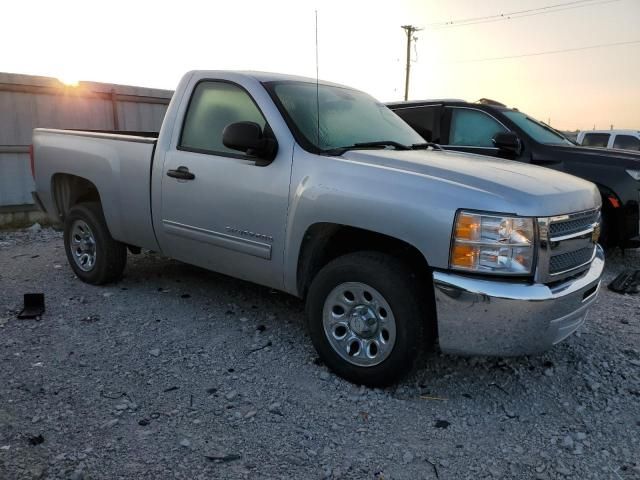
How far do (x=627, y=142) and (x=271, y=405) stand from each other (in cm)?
1222

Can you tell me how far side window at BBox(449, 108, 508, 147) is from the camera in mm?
6758

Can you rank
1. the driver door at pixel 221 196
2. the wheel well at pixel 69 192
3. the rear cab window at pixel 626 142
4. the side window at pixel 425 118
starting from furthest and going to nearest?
the rear cab window at pixel 626 142 → the side window at pixel 425 118 → the wheel well at pixel 69 192 → the driver door at pixel 221 196

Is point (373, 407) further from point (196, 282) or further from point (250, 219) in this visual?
point (196, 282)

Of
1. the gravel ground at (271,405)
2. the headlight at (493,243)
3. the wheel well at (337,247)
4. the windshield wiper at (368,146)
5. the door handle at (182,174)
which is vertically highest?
the windshield wiper at (368,146)

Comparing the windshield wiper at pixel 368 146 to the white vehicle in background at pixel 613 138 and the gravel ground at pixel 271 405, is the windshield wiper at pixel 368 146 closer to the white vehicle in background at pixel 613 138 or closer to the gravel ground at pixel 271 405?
the gravel ground at pixel 271 405

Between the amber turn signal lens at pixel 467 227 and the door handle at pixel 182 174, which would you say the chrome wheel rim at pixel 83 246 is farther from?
the amber turn signal lens at pixel 467 227

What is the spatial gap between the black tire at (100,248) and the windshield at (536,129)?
4.89 meters

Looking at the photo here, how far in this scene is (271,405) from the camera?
3.04 m

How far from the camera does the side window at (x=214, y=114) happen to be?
3.86m

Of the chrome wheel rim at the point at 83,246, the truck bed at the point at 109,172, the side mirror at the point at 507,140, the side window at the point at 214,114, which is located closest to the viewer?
the side window at the point at 214,114

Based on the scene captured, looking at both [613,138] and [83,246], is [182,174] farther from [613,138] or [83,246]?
[613,138]

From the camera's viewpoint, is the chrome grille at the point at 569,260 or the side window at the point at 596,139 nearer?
the chrome grille at the point at 569,260

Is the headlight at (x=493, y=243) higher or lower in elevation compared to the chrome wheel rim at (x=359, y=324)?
higher

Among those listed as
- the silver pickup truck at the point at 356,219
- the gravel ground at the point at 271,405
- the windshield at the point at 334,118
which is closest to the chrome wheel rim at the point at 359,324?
the silver pickup truck at the point at 356,219
